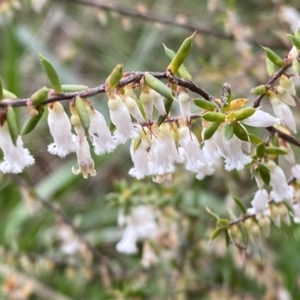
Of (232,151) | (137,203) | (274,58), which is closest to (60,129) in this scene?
(232,151)

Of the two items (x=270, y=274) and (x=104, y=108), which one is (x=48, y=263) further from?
(x=104, y=108)

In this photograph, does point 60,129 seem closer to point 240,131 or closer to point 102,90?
point 102,90

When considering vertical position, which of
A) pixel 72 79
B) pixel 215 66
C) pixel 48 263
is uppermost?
pixel 72 79

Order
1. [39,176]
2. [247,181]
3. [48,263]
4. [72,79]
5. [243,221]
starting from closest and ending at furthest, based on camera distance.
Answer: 1. [243,221]
2. [48,263]
3. [247,181]
4. [72,79]
5. [39,176]

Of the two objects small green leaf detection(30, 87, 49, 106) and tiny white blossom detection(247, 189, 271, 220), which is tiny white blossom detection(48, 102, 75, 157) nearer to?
small green leaf detection(30, 87, 49, 106)

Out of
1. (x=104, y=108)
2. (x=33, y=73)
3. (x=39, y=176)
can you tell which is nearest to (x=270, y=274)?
(x=104, y=108)

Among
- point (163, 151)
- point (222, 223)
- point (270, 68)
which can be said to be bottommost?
point (222, 223)

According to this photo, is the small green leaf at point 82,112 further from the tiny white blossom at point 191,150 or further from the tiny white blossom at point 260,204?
the tiny white blossom at point 260,204

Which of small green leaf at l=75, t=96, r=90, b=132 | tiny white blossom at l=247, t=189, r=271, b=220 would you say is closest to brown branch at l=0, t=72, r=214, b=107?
small green leaf at l=75, t=96, r=90, b=132
